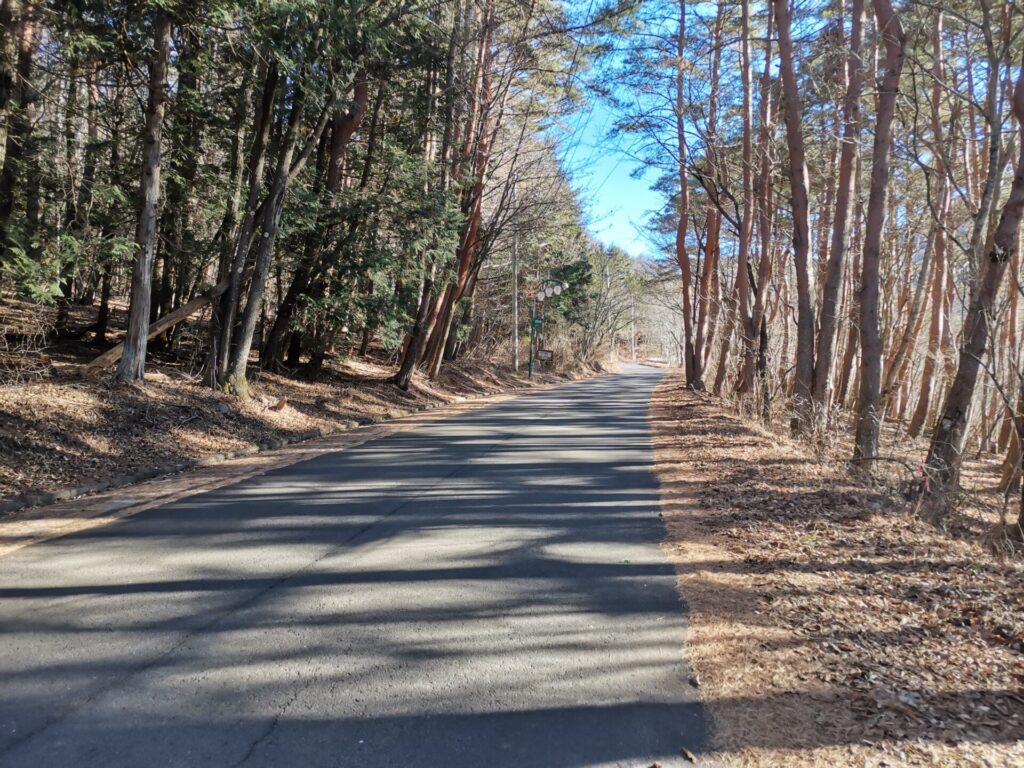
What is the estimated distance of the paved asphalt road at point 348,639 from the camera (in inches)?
117

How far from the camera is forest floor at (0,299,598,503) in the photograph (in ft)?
26.6

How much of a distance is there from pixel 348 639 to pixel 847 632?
3.23 metres

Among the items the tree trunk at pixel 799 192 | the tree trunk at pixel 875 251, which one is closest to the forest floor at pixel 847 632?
the tree trunk at pixel 875 251

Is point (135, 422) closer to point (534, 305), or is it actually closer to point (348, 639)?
point (348, 639)

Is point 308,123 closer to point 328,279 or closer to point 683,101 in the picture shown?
point 328,279

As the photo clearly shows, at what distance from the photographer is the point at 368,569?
17.0 feet

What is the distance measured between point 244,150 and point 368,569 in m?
12.9

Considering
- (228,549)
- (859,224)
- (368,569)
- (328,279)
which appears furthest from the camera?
(859,224)

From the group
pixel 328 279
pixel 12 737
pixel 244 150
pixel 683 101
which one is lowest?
pixel 12 737

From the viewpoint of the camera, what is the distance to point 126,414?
32.9 ft

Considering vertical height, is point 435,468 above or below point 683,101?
below

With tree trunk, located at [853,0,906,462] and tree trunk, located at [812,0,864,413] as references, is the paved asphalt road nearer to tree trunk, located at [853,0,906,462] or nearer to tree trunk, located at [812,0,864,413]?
tree trunk, located at [853,0,906,462]

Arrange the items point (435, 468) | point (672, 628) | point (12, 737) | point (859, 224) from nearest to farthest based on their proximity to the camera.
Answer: point (12, 737) → point (672, 628) → point (435, 468) → point (859, 224)

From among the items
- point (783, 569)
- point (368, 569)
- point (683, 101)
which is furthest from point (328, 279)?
Result: point (783, 569)
